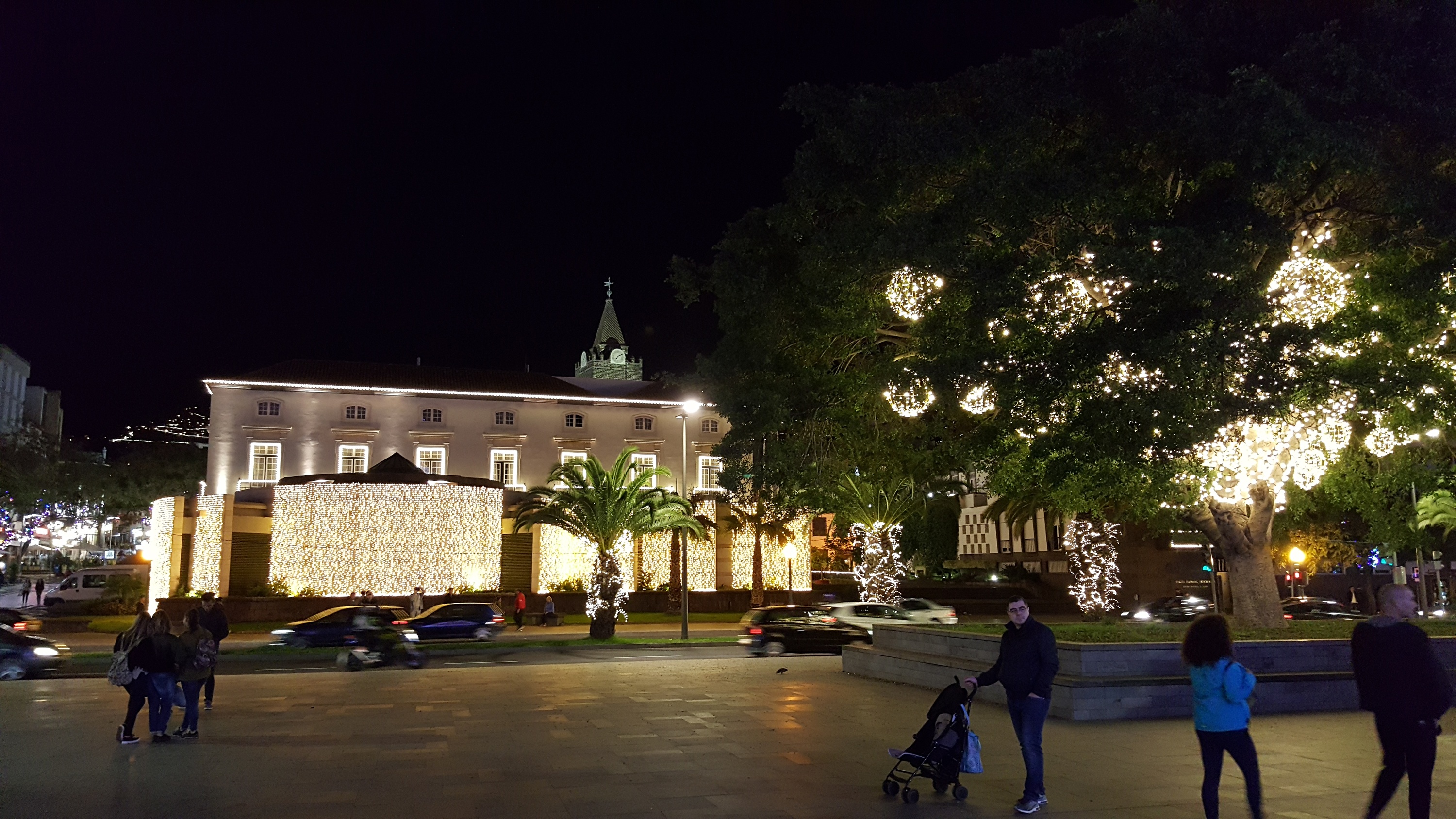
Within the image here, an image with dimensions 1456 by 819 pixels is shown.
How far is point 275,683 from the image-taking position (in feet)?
67.7

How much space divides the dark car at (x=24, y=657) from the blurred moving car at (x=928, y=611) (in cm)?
2200

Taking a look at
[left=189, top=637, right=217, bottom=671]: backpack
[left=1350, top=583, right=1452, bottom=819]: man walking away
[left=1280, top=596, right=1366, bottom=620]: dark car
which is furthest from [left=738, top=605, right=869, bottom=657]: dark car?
[left=1350, top=583, right=1452, bottom=819]: man walking away

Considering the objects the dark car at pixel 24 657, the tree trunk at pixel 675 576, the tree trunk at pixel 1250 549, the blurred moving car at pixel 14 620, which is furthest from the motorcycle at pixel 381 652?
the tree trunk at pixel 675 576

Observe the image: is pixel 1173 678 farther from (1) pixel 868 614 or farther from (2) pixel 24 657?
(2) pixel 24 657

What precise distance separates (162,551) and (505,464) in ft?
62.3

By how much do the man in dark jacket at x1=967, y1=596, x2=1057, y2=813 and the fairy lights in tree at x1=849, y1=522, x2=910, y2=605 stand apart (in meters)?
32.4

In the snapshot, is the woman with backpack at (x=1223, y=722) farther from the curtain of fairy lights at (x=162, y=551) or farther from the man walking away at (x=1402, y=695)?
the curtain of fairy lights at (x=162, y=551)

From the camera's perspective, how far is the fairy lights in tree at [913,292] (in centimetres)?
1708

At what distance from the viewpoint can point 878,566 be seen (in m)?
42.0

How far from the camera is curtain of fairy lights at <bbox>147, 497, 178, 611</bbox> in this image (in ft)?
152

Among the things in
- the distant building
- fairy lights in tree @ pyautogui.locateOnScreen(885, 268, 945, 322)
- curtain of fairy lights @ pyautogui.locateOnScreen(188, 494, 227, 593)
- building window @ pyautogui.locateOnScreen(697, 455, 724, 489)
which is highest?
the distant building

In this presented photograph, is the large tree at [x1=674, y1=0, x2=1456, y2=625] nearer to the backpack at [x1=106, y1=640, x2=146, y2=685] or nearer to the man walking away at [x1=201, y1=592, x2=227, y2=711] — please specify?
the man walking away at [x1=201, y1=592, x2=227, y2=711]

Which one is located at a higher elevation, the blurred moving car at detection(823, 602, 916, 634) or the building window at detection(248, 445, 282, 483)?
the building window at detection(248, 445, 282, 483)

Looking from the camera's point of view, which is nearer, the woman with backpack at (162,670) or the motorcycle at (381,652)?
the woman with backpack at (162,670)
